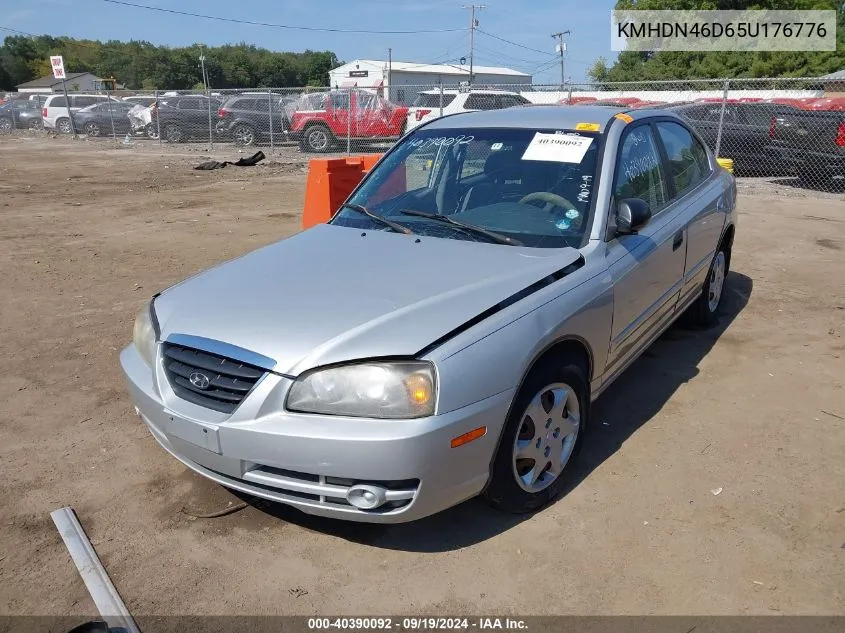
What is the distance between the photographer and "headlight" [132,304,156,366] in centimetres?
298

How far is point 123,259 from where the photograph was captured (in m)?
7.79

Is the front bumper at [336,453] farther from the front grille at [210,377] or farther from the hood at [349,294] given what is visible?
the hood at [349,294]

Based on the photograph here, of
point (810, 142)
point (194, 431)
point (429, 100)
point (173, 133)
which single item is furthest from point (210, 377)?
point (173, 133)

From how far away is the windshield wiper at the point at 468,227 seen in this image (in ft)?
11.0

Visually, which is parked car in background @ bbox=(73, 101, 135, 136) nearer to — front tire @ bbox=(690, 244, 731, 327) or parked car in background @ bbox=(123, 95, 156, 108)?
parked car in background @ bbox=(123, 95, 156, 108)

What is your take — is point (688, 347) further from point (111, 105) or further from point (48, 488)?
point (111, 105)

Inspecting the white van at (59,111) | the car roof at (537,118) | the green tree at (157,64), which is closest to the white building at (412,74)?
the green tree at (157,64)

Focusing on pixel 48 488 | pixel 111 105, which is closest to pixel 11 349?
pixel 48 488

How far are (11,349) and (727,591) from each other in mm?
4958

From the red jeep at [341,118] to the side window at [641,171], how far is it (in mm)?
15531

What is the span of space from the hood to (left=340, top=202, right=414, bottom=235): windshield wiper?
0.20 ft

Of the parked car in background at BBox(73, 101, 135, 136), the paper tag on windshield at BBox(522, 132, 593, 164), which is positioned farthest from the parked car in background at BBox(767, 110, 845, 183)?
the parked car in background at BBox(73, 101, 135, 136)

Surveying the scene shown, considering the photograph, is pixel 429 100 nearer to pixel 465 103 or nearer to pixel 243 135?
pixel 465 103

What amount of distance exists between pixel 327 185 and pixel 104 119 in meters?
24.0
